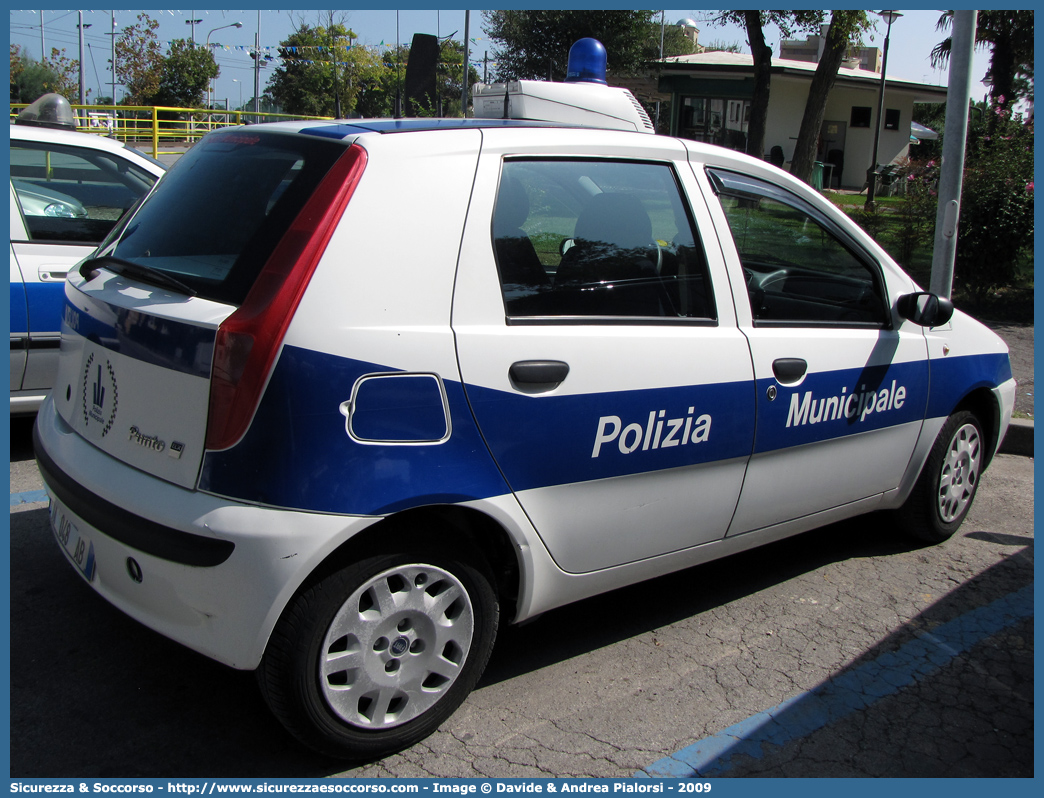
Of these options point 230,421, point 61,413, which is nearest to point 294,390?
point 230,421

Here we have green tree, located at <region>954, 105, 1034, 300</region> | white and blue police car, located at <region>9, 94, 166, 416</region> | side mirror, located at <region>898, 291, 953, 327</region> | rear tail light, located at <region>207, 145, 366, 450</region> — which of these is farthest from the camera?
green tree, located at <region>954, 105, 1034, 300</region>

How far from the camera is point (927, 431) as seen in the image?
157 inches

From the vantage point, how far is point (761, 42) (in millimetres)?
16922

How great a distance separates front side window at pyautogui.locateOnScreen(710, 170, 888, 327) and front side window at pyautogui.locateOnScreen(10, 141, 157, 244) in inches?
141

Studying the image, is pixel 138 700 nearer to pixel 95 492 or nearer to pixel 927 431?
pixel 95 492

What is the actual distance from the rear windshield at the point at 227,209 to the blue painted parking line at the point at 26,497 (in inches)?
75.8

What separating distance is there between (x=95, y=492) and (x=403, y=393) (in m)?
0.94

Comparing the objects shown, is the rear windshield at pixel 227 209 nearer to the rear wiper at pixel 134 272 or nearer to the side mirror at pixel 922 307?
the rear wiper at pixel 134 272

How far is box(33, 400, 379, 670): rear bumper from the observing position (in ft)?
7.25

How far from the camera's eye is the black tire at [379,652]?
2.33 meters

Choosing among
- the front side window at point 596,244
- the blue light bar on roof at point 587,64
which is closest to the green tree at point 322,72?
the blue light bar on roof at point 587,64

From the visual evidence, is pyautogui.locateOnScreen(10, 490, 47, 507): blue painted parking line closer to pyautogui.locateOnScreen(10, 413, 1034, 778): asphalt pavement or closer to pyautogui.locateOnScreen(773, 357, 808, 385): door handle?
pyautogui.locateOnScreen(10, 413, 1034, 778): asphalt pavement

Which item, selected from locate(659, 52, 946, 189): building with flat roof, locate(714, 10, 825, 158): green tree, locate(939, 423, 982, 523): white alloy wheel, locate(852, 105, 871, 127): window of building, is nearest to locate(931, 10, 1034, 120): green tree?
locate(714, 10, 825, 158): green tree

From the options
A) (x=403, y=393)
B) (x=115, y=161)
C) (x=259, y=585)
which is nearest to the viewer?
(x=259, y=585)
